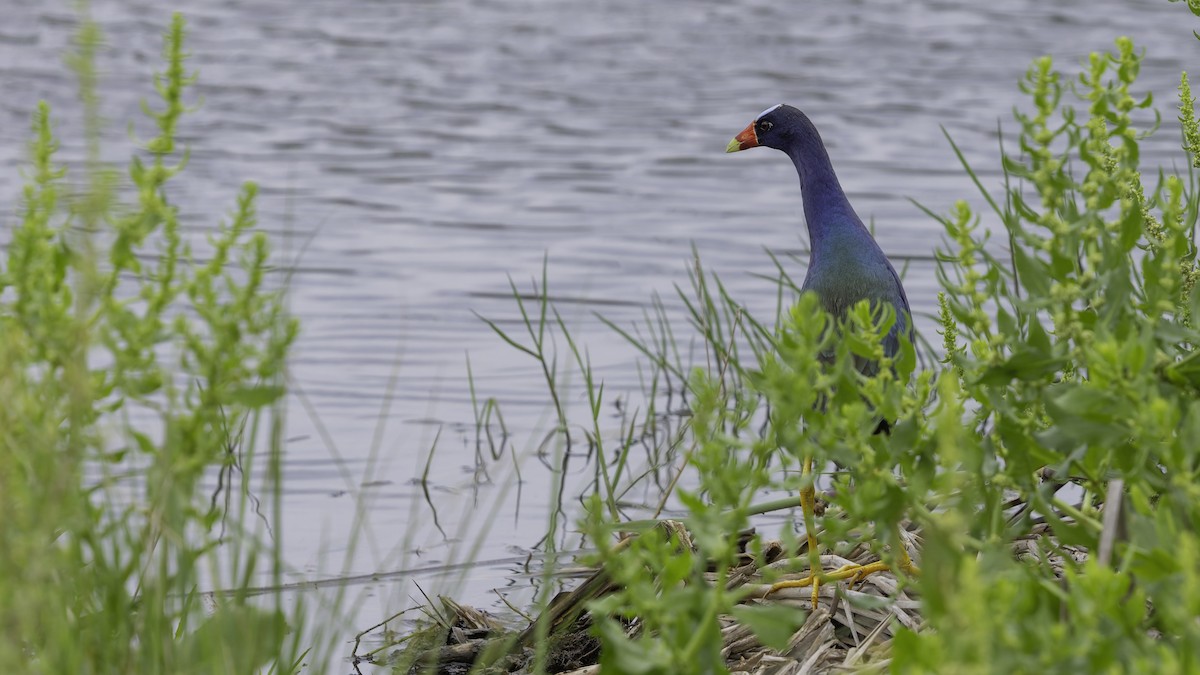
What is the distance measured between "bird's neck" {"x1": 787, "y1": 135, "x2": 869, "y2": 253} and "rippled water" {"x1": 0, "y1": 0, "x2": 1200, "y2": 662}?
1.49 m

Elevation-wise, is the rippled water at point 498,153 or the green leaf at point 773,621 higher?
the green leaf at point 773,621

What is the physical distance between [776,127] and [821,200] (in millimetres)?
516

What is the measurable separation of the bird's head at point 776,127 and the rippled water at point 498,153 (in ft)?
4.75

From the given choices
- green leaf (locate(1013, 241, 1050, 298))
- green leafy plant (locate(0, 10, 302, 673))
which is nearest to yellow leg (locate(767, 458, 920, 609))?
green leaf (locate(1013, 241, 1050, 298))

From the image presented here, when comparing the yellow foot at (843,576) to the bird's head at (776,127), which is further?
the bird's head at (776,127)

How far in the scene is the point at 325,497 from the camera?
6070 mm

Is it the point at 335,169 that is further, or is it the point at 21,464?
the point at 335,169

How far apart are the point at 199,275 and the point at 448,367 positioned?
206 inches

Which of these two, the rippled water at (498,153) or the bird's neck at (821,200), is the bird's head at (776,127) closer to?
the bird's neck at (821,200)

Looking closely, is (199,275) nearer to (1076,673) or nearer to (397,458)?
(1076,673)

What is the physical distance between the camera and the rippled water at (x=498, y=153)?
6.80 meters

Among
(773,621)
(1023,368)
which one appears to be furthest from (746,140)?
(773,621)

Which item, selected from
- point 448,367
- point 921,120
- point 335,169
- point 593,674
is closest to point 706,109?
point 921,120

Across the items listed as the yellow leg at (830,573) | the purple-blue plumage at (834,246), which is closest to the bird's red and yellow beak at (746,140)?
the purple-blue plumage at (834,246)
